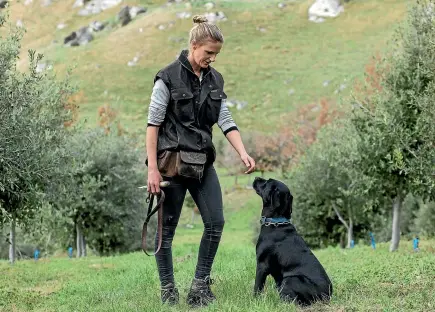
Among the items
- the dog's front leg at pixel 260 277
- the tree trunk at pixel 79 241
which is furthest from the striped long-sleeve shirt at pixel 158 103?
the tree trunk at pixel 79 241

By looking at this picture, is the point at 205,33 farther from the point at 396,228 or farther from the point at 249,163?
the point at 396,228

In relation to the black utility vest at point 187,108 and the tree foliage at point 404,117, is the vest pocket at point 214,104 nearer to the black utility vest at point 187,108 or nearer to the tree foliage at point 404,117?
the black utility vest at point 187,108

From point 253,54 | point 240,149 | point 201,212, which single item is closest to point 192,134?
point 240,149

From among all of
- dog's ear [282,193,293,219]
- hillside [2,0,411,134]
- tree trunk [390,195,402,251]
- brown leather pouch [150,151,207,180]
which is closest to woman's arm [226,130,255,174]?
brown leather pouch [150,151,207,180]

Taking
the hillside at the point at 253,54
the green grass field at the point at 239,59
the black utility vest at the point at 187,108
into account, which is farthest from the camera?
the hillside at the point at 253,54

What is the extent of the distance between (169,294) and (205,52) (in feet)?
8.51

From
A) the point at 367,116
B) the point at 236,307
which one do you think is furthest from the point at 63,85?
the point at 236,307

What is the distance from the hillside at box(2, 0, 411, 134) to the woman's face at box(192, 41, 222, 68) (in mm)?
67479

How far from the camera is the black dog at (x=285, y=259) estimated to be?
6188mm

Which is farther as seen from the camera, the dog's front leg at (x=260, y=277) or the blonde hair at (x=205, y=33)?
the dog's front leg at (x=260, y=277)

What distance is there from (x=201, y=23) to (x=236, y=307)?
9.26 ft

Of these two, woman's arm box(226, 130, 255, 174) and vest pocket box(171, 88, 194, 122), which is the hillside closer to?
woman's arm box(226, 130, 255, 174)

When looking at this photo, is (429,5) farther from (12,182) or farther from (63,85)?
(12,182)

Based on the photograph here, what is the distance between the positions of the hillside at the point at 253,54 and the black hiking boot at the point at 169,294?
67209 mm
